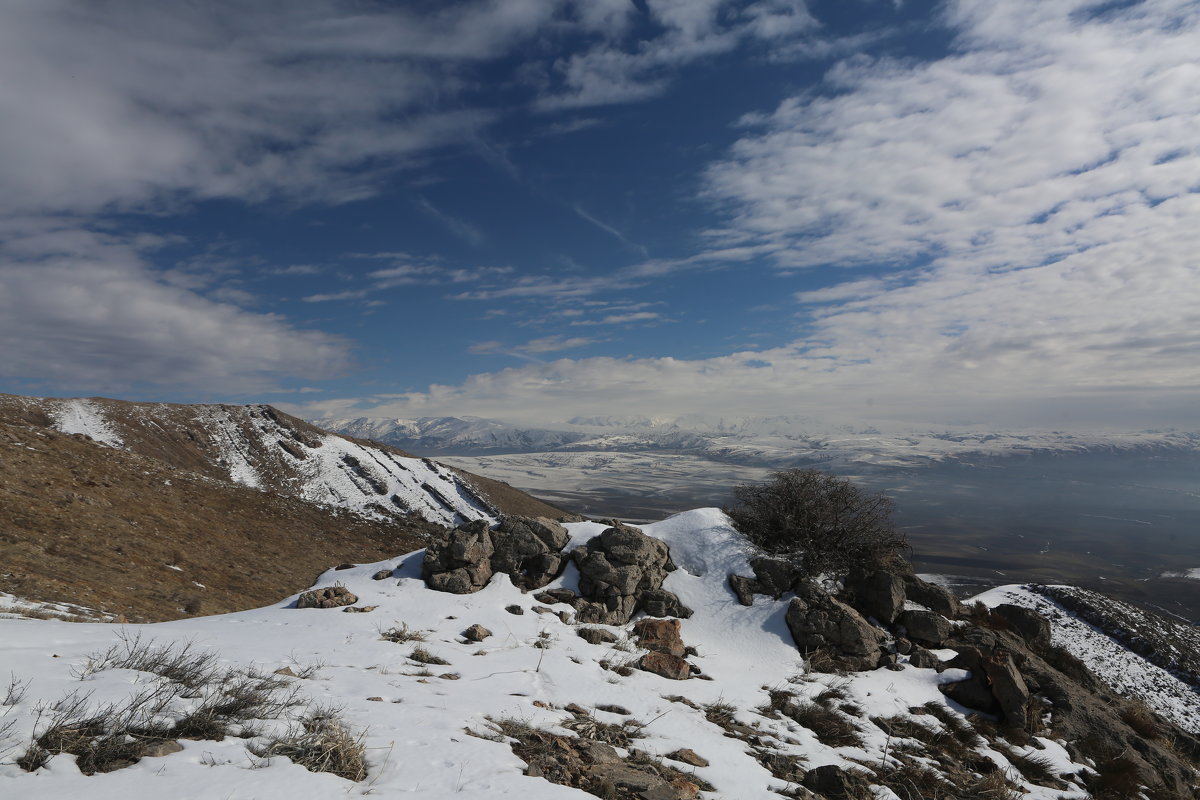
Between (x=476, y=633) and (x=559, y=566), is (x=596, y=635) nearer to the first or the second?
(x=476, y=633)

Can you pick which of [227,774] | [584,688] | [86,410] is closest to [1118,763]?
[584,688]

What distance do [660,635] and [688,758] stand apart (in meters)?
5.31

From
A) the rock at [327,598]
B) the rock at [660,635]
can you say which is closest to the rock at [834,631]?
the rock at [660,635]

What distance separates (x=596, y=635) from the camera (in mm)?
11258

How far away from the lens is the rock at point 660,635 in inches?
445

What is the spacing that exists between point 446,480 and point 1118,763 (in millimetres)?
56698

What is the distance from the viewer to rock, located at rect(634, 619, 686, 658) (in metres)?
11.3

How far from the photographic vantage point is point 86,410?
4878 cm

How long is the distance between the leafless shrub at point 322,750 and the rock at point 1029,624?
58.9 ft

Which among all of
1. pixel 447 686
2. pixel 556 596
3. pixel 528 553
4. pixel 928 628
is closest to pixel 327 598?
pixel 528 553

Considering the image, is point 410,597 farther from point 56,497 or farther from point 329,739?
point 56,497

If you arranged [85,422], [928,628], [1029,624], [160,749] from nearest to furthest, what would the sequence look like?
[160,749]
[928,628]
[1029,624]
[85,422]

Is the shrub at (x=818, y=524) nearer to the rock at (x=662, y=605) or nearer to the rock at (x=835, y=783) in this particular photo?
the rock at (x=662, y=605)

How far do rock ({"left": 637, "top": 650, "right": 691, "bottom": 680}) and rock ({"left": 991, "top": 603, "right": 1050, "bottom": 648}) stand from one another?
11.6 metres
